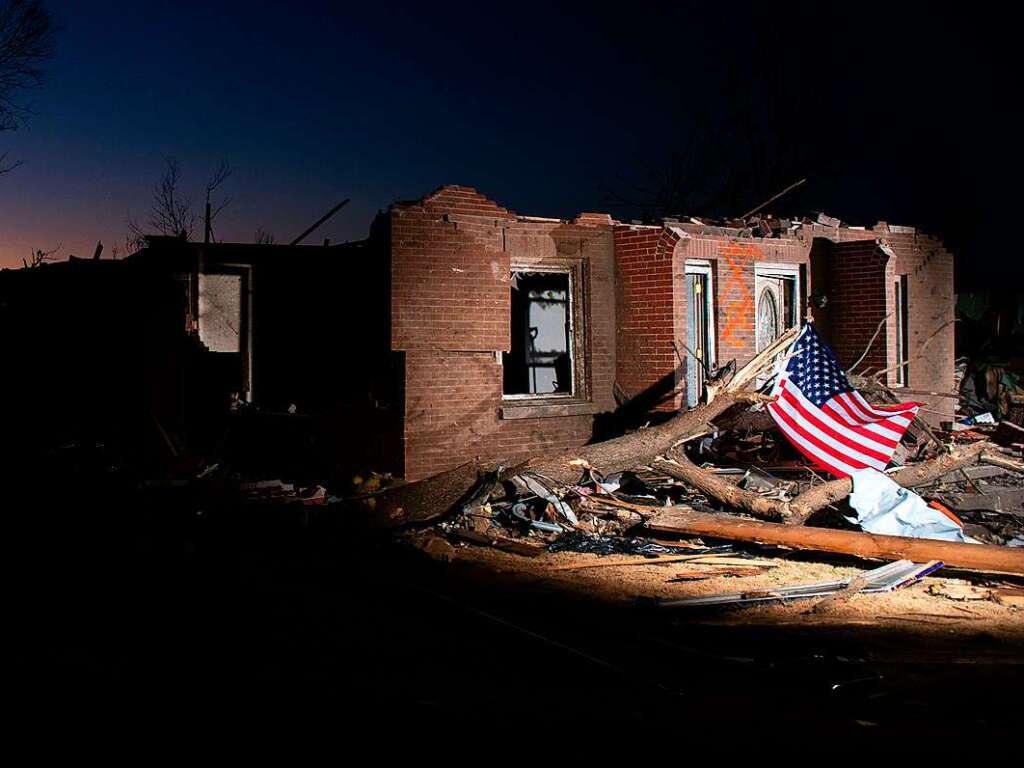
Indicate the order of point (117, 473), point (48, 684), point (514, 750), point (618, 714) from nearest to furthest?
1. point (514, 750)
2. point (618, 714)
3. point (48, 684)
4. point (117, 473)

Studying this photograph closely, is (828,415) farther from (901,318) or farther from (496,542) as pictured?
(901,318)

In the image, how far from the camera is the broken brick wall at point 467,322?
10773 millimetres

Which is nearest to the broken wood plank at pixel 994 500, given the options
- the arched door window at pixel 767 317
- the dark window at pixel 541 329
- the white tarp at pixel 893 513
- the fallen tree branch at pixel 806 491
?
the fallen tree branch at pixel 806 491

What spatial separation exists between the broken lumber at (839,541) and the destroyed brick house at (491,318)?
11.2ft

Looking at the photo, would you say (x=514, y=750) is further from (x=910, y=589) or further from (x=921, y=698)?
(x=910, y=589)

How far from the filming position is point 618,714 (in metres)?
4.32

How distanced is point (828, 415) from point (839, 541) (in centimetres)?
257

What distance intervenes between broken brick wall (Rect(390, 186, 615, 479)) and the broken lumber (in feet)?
10.4

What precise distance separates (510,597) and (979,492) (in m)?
5.76

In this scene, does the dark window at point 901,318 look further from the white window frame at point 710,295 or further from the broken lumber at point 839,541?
the broken lumber at point 839,541

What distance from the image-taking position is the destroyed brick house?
10992 millimetres

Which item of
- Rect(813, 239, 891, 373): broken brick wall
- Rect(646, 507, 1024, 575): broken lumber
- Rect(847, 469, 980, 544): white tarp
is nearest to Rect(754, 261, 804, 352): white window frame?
Rect(813, 239, 891, 373): broken brick wall

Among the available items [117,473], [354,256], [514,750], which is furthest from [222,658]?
[354,256]

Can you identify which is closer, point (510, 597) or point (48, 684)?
point (48, 684)
